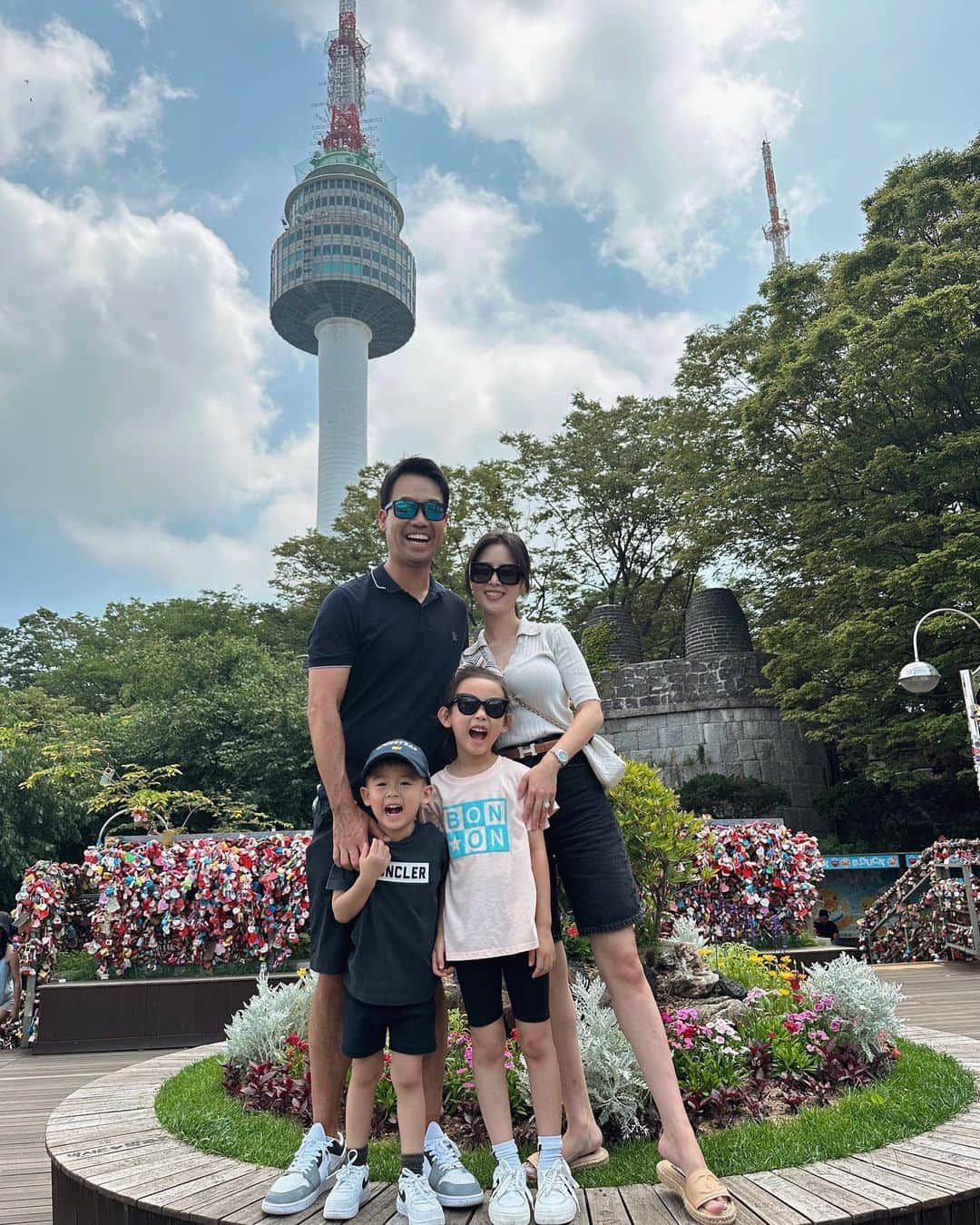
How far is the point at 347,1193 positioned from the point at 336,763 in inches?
46.5

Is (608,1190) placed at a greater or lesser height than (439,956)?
lesser

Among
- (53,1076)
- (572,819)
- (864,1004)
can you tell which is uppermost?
(572,819)

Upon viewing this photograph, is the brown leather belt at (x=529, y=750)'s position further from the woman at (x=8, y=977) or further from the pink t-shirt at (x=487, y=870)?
the woman at (x=8, y=977)

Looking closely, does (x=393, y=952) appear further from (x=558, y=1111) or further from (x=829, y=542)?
(x=829, y=542)

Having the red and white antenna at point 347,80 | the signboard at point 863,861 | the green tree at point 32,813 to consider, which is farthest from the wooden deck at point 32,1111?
the red and white antenna at point 347,80

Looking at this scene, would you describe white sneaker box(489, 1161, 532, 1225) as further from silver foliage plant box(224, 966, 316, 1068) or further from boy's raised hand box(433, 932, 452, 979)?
silver foliage plant box(224, 966, 316, 1068)

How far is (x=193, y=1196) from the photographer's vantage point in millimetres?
2635

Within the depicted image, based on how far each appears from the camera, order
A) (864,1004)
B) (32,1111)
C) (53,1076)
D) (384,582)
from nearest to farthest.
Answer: (384,582)
(864,1004)
(32,1111)
(53,1076)

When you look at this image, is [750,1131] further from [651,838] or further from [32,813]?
[32,813]

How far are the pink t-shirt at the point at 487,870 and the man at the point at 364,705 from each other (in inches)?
9.8

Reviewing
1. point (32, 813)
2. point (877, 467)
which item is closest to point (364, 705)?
point (877, 467)

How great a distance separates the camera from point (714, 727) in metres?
20.3

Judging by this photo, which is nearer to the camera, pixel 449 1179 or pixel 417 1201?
pixel 417 1201

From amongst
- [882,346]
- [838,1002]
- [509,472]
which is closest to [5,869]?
[509,472]
